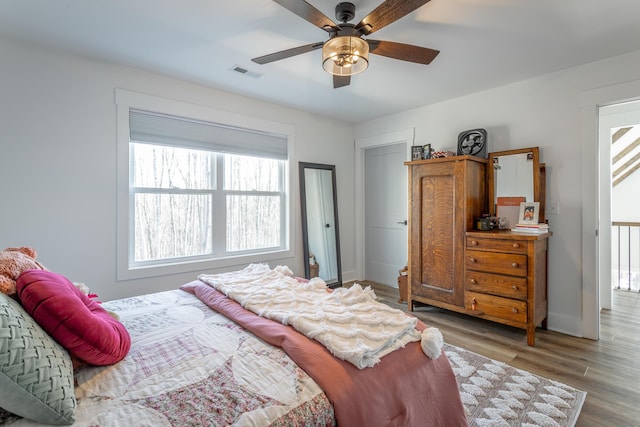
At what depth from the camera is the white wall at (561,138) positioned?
268 cm

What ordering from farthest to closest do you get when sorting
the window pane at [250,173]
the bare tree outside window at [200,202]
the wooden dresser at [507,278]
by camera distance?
the window pane at [250,173], the bare tree outside window at [200,202], the wooden dresser at [507,278]

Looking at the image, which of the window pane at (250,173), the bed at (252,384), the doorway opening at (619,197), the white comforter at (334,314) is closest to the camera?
the bed at (252,384)

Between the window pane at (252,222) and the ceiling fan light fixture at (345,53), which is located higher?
the ceiling fan light fixture at (345,53)

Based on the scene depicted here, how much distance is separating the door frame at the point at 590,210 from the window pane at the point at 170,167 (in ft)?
12.1

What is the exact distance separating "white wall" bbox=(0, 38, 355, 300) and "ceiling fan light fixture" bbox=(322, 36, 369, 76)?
6.28 ft

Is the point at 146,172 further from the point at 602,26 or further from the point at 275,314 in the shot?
the point at 602,26

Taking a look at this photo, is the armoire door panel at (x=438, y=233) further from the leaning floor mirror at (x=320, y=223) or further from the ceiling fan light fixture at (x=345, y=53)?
the ceiling fan light fixture at (x=345, y=53)

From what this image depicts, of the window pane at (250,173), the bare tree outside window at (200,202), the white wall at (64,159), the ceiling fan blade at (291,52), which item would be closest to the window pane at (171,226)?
the bare tree outside window at (200,202)

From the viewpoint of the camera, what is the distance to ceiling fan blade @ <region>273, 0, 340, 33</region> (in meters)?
1.45

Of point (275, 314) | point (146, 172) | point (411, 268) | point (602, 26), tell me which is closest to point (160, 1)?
point (146, 172)

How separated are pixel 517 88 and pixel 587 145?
2.83ft

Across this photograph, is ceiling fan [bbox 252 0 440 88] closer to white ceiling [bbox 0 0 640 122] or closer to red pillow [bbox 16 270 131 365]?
white ceiling [bbox 0 0 640 122]

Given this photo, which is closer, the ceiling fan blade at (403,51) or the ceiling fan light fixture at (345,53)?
the ceiling fan light fixture at (345,53)

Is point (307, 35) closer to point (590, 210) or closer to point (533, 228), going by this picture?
point (533, 228)
